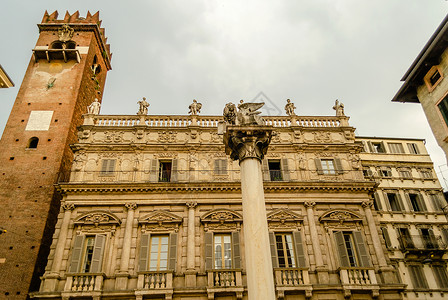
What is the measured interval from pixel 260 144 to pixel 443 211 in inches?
865

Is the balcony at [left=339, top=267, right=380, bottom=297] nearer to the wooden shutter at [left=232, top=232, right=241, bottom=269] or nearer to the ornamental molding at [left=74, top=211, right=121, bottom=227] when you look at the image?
the wooden shutter at [left=232, top=232, right=241, bottom=269]

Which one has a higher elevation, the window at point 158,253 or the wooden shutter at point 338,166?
the wooden shutter at point 338,166

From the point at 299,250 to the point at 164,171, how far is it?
957 centimetres

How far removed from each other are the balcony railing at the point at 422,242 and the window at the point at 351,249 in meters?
7.71

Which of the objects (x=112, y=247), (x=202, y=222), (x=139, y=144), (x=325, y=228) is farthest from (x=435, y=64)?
(x=112, y=247)

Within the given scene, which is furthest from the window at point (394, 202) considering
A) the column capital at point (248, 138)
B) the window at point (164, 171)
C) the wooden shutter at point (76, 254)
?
the wooden shutter at point (76, 254)

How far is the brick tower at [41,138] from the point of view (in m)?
21.7

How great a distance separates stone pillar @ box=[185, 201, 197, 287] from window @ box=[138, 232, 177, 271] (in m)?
0.79

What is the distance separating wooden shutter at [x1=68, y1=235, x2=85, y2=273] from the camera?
62.9 ft

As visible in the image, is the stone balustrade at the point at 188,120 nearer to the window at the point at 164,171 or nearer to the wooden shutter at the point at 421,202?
the window at the point at 164,171

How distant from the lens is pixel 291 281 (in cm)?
1909

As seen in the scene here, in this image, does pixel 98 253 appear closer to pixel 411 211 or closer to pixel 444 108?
pixel 444 108

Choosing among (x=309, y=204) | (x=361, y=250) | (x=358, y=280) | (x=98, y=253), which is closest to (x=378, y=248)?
(x=361, y=250)

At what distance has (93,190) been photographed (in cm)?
2144
